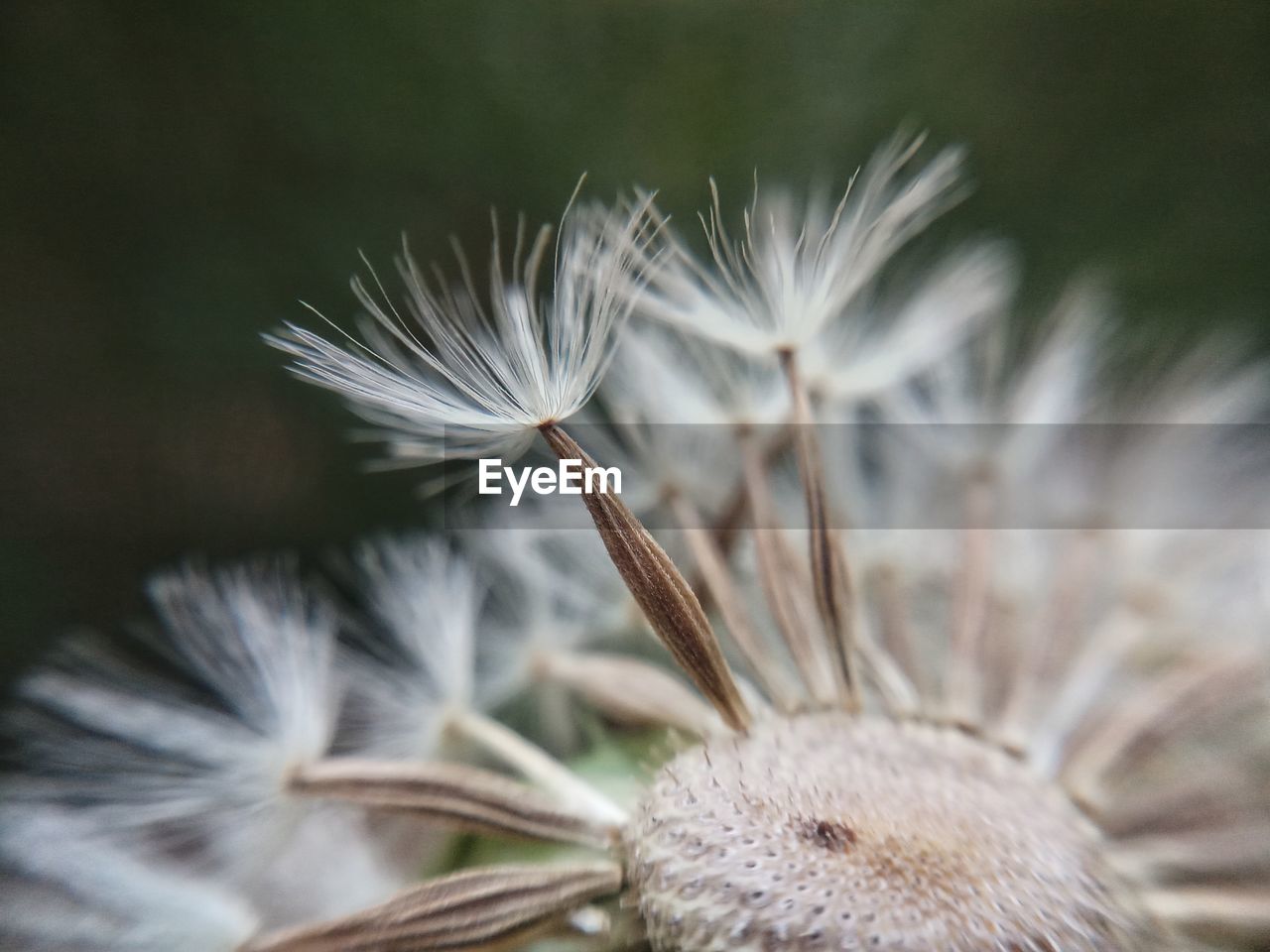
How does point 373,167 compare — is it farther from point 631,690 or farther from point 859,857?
point 859,857

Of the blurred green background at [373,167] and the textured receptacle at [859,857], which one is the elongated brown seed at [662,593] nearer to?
the textured receptacle at [859,857]

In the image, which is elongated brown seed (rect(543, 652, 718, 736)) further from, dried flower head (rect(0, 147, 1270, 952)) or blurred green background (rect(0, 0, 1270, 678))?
blurred green background (rect(0, 0, 1270, 678))

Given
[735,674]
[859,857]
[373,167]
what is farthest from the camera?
[373,167]

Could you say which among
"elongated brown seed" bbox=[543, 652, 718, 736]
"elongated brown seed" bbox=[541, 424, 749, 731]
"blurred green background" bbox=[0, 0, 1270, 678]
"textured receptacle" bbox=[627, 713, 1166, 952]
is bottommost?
"textured receptacle" bbox=[627, 713, 1166, 952]

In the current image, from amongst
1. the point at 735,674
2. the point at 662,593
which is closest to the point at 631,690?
the point at 735,674

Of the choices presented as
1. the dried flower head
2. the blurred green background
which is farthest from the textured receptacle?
the blurred green background

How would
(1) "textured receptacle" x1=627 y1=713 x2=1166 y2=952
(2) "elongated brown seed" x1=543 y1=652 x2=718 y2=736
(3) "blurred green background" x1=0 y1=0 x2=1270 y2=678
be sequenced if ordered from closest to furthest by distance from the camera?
1. (1) "textured receptacle" x1=627 y1=713 x2=1166 y2=952
2. (2) "elongated brown seed" x1=543 y1=652 x2=718 y2=736
3. (3) "blurred green background" x1=0 y1=0 x2=1270 y2=678

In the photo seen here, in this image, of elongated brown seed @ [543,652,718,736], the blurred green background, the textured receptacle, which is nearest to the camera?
the textured receptacle
